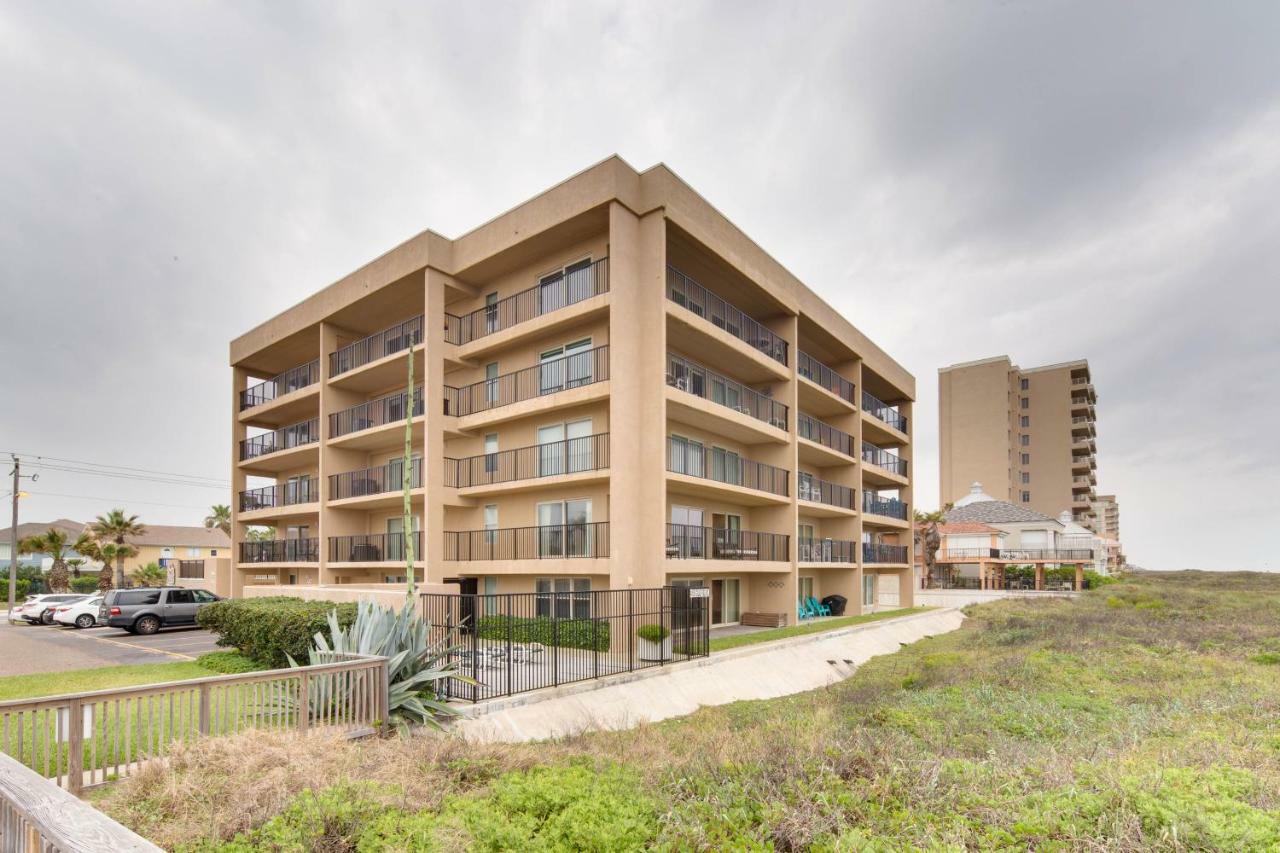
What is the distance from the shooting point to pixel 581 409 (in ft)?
65.4

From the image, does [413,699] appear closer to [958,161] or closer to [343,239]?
[958,161]

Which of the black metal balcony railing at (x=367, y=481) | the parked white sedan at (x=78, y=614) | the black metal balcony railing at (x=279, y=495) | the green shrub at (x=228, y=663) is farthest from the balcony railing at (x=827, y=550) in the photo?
the parked white sedan at (x=78, y=614)

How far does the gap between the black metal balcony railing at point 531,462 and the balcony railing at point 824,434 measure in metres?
9.85

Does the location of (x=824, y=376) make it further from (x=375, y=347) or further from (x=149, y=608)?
(x=149, y=608)

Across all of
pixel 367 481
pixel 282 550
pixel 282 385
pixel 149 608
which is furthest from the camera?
pixel 282 385

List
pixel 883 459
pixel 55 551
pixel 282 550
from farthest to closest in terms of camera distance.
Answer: pixel 55 551
pixel 883 459
pixel 282 550

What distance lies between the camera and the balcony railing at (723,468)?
20233mm

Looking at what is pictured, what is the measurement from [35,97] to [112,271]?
8626 mm

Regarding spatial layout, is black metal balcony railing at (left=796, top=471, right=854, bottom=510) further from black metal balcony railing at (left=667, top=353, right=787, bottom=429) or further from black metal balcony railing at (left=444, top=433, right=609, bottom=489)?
black metal balcony railing at (left=444, top=433, right=609, bottom=489)

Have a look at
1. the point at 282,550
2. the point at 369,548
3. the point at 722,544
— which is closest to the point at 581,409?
the point at 722,544

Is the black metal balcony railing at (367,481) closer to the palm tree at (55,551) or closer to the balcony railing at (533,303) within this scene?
the balcony railing at (533,303)

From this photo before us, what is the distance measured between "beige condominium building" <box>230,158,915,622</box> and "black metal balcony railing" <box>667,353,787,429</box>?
89mm

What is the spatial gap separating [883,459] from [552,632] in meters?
25.8

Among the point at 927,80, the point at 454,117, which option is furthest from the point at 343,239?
the point at 927,80
